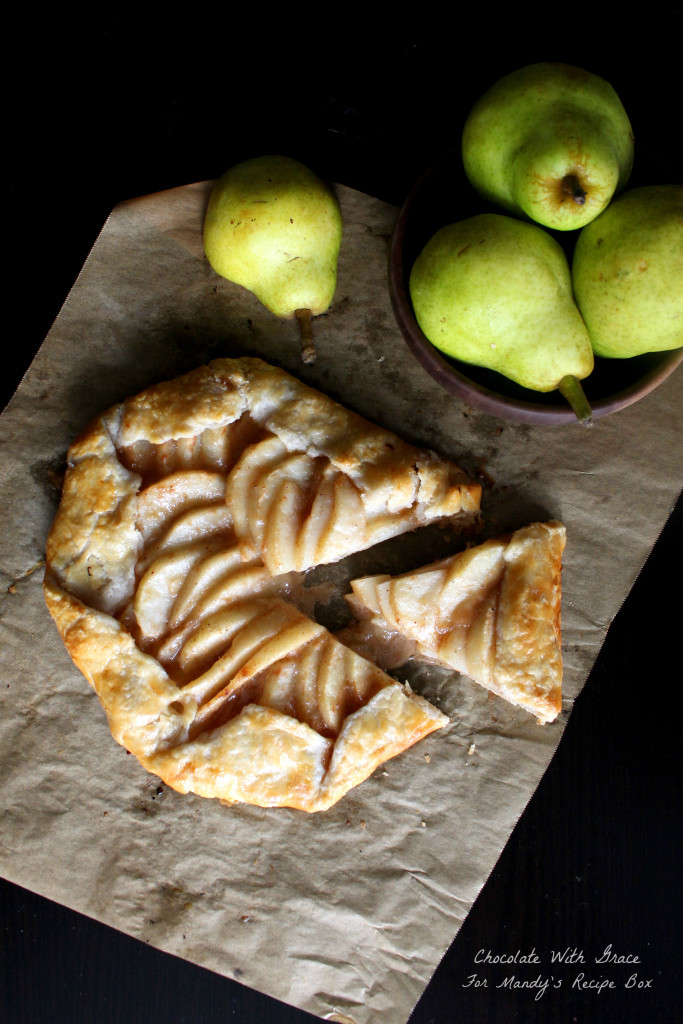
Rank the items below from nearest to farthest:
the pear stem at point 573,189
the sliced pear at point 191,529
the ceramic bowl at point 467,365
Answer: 1. the pear stem at point 573,189
2. the ceramic bowl at point 467,365
3. the sliced pear at point 191,529

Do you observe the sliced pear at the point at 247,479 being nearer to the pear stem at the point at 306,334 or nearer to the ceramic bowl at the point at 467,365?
the pear stem at the point at 306,334

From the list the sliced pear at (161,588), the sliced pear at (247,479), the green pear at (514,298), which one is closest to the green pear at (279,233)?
the sliced pear at (247,479)

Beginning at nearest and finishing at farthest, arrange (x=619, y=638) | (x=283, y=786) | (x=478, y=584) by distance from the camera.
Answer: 1. (x=283, y=786)
2. (x=478, y=584)
3. (x=619, y=638)

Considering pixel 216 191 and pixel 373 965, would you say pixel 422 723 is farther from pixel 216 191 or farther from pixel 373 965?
pixel 216 191

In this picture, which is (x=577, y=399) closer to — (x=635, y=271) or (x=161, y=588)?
(x=635, y=271)

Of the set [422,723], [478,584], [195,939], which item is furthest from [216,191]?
[195,939]

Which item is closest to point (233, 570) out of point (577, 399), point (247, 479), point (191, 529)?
point (191, 529)

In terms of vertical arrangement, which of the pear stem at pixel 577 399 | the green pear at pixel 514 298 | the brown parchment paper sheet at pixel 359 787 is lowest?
the brown parchment paper sheet at pixel 359 787
